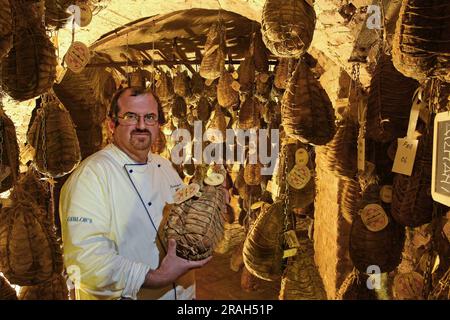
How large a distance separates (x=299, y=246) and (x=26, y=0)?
65.9 inches

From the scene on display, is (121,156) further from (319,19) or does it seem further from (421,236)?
(421,236)

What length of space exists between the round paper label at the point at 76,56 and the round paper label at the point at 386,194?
5.46ft

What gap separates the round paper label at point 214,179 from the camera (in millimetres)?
1623

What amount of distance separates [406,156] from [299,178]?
0.55 metres

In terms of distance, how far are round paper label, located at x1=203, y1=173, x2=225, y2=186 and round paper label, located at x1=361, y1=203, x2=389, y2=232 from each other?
699mm

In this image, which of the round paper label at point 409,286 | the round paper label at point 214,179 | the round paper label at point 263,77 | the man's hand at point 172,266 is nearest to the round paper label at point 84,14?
the round paper label at point 214,179

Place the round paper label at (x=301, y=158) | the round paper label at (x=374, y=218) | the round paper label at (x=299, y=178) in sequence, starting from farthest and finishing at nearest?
the round paper label at (x=301, y=158), the round paper label at (x=299, y=178), the round paper label at (x=374, y=218)

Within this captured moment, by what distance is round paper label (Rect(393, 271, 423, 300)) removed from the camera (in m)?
1.99

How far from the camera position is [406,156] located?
1694 millimetres

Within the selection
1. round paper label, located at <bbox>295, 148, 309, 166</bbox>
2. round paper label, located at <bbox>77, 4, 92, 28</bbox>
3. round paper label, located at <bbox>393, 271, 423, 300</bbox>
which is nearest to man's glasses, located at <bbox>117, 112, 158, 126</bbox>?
round paper label, located at <bbox>77, 4, 92, 28</bbox>

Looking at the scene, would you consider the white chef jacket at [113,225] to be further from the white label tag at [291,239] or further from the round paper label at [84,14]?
the round paper label at [84,14]
